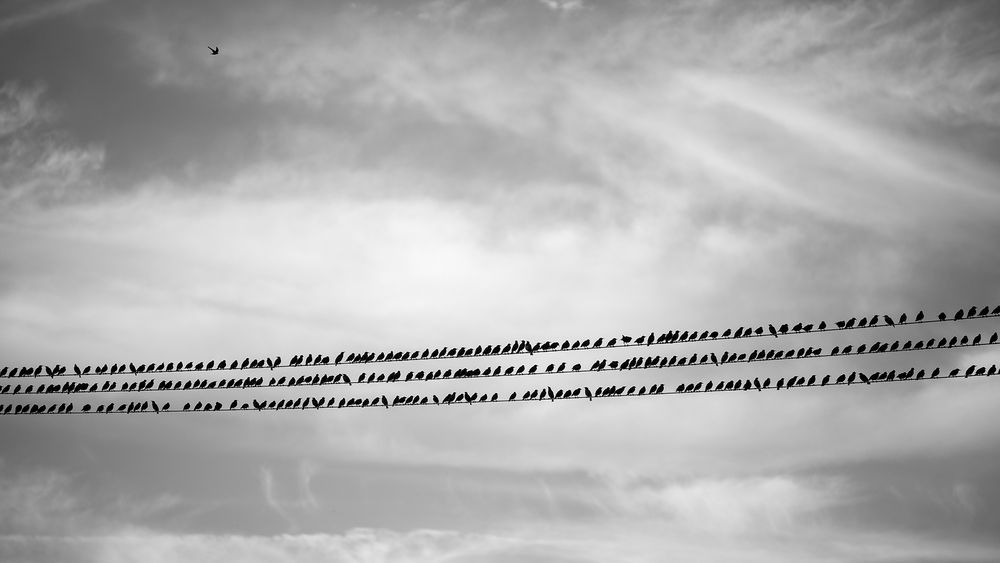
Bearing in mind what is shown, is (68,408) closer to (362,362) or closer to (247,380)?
(247,380)

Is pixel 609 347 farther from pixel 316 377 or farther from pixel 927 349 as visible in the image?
pixel 927 349

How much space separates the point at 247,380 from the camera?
2251 inches

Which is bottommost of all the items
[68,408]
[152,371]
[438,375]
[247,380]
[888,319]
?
[68,408]

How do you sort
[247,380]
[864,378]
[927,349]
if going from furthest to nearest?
1. [247,380]
2. [927,349]
3. [864,378]

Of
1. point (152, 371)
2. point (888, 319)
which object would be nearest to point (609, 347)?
point (888, 319)

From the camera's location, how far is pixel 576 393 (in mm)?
49594

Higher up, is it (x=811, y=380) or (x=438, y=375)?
(x=811, y=380)

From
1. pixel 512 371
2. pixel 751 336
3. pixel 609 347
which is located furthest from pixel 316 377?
pixel 751 336

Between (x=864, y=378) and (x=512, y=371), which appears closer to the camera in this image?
(x=864, y=378)

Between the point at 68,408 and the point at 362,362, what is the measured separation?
1448 centimetres

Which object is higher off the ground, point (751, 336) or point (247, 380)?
point (751, 336)

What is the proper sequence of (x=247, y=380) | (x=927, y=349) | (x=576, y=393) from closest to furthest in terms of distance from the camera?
(x=576, y=393)
(x=927, y=349)
(x=247, y=380)

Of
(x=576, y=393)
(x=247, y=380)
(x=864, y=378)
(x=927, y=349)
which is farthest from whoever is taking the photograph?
(x=247, y=380)

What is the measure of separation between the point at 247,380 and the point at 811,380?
91.8ft
